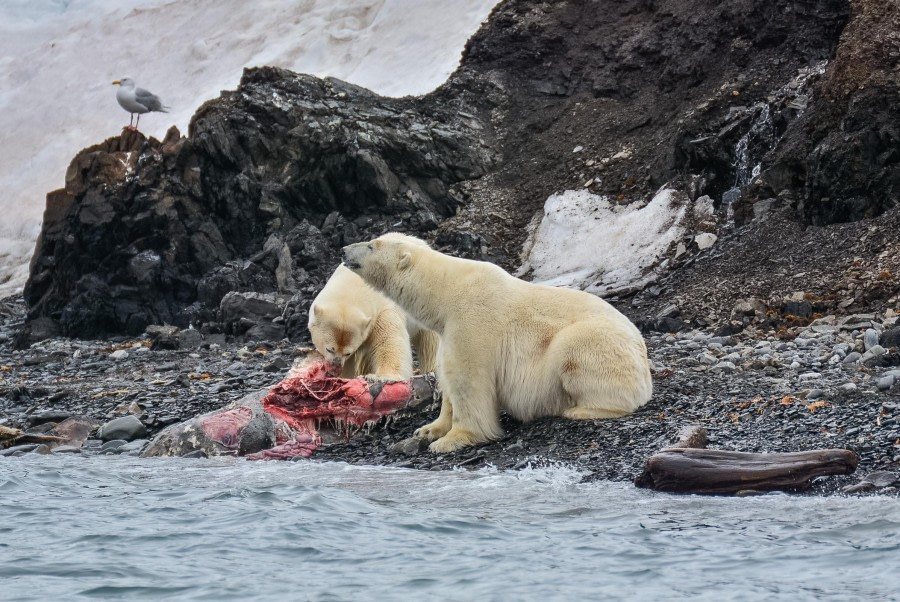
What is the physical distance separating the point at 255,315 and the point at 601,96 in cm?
987

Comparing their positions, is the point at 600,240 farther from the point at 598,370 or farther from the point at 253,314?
the point at 598,370

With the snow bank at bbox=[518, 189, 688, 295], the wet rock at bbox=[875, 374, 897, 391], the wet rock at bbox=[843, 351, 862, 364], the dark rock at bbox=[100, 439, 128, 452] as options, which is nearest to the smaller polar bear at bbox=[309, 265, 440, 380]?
the dark rock at bbox=[100, 439, 128, 452]

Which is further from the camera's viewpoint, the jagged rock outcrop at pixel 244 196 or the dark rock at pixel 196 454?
the jagged rock outcrop at pixel 244 196

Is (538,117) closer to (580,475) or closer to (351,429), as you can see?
(351,429)

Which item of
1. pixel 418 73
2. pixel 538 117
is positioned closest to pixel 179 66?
pixel 418 73

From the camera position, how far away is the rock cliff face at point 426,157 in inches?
742

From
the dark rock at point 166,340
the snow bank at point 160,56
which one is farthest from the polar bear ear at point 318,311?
the snow bank at point 160,56

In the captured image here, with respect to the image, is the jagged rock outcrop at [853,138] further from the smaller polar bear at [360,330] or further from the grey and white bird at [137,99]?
the grey and white bird at [137,99]

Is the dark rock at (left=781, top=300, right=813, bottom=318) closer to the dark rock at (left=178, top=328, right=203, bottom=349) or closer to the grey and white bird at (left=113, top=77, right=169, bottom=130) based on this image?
the dark rock at (left=178, top=328, right=203, bottom=349)

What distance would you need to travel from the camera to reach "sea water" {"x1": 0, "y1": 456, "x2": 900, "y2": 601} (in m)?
4.81

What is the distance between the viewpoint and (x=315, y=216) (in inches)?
872

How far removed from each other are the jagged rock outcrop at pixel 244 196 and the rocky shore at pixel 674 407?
7045 millimetres

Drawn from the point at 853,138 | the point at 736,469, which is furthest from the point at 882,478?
the point at 853,138

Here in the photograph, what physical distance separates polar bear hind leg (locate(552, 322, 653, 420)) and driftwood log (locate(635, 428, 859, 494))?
1463mm
